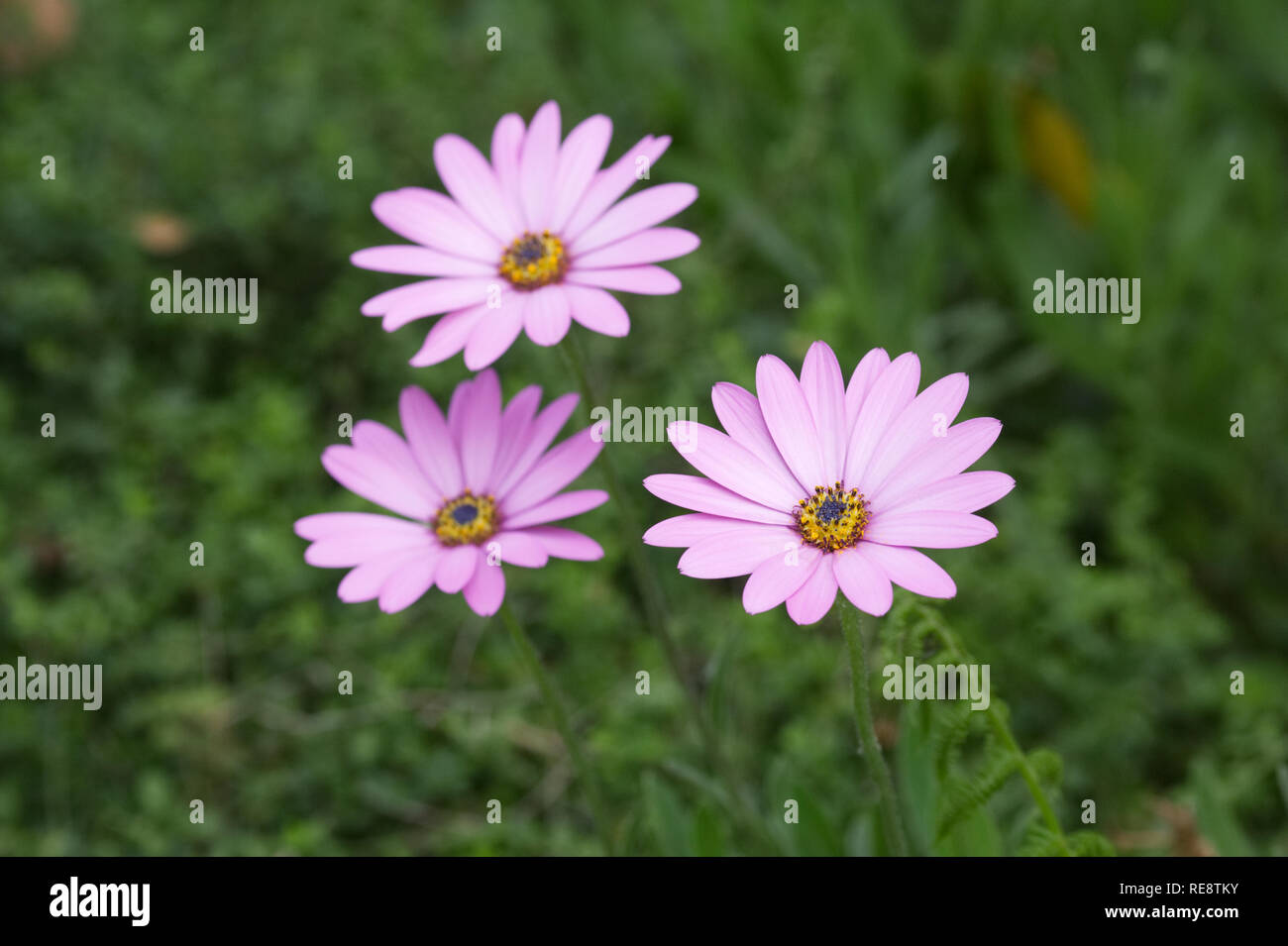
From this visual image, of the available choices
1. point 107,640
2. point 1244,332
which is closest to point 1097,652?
point 1244,332

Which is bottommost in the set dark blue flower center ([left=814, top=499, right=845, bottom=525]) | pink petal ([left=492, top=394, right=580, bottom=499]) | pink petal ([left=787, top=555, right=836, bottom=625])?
pink petal ([left=787, top=555, right=836, bottom=625])

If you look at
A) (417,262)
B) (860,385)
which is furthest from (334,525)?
(860,385)

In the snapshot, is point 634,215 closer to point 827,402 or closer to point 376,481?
point 827,402

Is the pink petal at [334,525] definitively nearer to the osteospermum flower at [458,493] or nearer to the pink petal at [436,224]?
the osteospermum flower at [458,493]

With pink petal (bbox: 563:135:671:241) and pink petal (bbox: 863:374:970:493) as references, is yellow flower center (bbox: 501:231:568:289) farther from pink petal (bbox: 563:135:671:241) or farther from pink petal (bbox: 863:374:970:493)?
pink petal (bbox: 863:374:970:493)

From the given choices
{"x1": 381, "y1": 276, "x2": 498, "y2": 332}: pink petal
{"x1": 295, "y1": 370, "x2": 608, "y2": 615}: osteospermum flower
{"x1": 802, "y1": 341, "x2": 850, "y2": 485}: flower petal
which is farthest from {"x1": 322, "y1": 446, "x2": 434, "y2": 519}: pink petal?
{"x1": 802, "y1": 341, "x2": 850, "y2": 485}: flower petal
